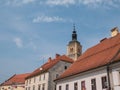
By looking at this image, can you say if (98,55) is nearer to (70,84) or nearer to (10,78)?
(70,84)

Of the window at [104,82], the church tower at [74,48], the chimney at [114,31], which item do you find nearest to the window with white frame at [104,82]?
the window at [104,82]

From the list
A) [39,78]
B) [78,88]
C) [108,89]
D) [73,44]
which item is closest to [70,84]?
[78,88]

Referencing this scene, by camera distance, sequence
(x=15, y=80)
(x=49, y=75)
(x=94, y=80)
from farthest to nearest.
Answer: (x=15, y=80) < (x=49, y=75) < (x=94, y=80)

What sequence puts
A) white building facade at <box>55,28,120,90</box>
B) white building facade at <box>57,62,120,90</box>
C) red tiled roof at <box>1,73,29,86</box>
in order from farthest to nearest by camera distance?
1. red tiled roof at <box>1,73,29,86</box>
2. white building facade at <box>55,28,120,90</box>
3. white building facade at <box>57,62,120,90</box>

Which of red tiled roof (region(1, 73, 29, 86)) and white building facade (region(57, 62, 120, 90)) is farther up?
red tiled roof (region(1, 73, 29, 86))

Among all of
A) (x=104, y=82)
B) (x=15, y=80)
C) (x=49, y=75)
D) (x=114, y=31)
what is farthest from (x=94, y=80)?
(x=15, y=80)

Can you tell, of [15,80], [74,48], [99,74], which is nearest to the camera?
[99,74]

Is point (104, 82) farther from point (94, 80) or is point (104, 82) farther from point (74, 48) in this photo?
point (74, 48)

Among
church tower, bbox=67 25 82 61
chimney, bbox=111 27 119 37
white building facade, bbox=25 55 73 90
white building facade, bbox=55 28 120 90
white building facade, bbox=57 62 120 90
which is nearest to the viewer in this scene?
white building facade, bbox=57 62 120 90

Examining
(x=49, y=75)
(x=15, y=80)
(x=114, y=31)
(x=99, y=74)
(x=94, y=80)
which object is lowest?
(x=94, y=80)

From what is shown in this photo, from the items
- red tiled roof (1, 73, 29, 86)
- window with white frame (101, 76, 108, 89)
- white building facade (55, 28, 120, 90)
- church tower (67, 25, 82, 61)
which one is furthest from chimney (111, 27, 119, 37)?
red tiled roof (1, 73, 29, 86)

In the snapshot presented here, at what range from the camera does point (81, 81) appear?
3091cm

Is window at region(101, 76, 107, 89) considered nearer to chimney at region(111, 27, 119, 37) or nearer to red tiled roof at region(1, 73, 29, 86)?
chimney at region(111, 27, 119, 37)

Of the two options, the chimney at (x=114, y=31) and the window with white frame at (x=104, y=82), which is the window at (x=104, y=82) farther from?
the chimney at (x=114, y=31)
